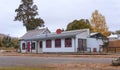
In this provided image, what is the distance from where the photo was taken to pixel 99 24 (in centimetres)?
7231

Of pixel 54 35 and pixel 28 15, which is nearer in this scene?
pixel 54 35

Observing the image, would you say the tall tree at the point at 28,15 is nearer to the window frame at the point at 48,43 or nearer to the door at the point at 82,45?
the window frame at the point at 48,43

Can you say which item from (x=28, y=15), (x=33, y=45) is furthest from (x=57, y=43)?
(x=28, y=15)

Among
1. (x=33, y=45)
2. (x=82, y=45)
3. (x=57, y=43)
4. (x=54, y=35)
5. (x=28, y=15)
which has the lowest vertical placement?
(x=82, y=45)

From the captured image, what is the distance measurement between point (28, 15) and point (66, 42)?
39980 mm

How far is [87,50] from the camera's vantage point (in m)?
47.6

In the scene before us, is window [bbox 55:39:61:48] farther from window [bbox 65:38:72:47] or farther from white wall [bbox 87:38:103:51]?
white wall [bbox 87:38:103:51]

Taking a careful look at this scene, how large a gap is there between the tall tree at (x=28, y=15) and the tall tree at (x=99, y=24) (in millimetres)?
16883

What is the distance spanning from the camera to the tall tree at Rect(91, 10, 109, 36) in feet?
235

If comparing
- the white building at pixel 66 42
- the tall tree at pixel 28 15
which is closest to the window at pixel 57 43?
the white building at pixel 66 42

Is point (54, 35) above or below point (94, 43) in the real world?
above

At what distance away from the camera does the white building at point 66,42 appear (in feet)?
150

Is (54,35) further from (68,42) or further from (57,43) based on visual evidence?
(68,42)

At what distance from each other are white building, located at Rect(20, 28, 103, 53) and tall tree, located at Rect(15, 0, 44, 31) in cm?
2708
